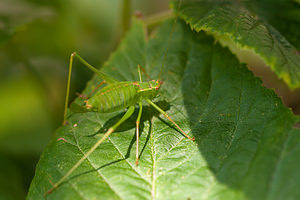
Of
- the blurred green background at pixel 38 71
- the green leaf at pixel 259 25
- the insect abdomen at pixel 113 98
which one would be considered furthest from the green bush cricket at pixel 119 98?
the blurred green background at pixel 38 71

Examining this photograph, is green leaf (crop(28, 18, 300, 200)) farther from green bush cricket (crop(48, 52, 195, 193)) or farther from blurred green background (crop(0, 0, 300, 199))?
blurred green background (crop(0, 0, 300, 199))

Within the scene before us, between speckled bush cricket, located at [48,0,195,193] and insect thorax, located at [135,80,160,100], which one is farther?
insect thorax, located at [135,80,160,100]

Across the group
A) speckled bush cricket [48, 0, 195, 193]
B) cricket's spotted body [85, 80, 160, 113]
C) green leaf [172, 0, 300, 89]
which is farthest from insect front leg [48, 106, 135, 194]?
green leaf [172, 0, 300, 89]

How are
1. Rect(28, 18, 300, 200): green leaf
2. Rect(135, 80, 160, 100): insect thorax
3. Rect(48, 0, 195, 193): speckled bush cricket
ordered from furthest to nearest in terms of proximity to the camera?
Rect(135, 80, 160, 100): insect thorax
Rect(48, 0, 195, 193): speckled bush cricket
Rect(28, 18, 300, 200): green leaf

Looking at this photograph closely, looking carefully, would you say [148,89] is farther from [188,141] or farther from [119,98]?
[188,141]

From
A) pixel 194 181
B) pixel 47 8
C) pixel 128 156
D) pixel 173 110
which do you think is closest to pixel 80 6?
pixel 47 8

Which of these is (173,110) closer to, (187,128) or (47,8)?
(187,128)
